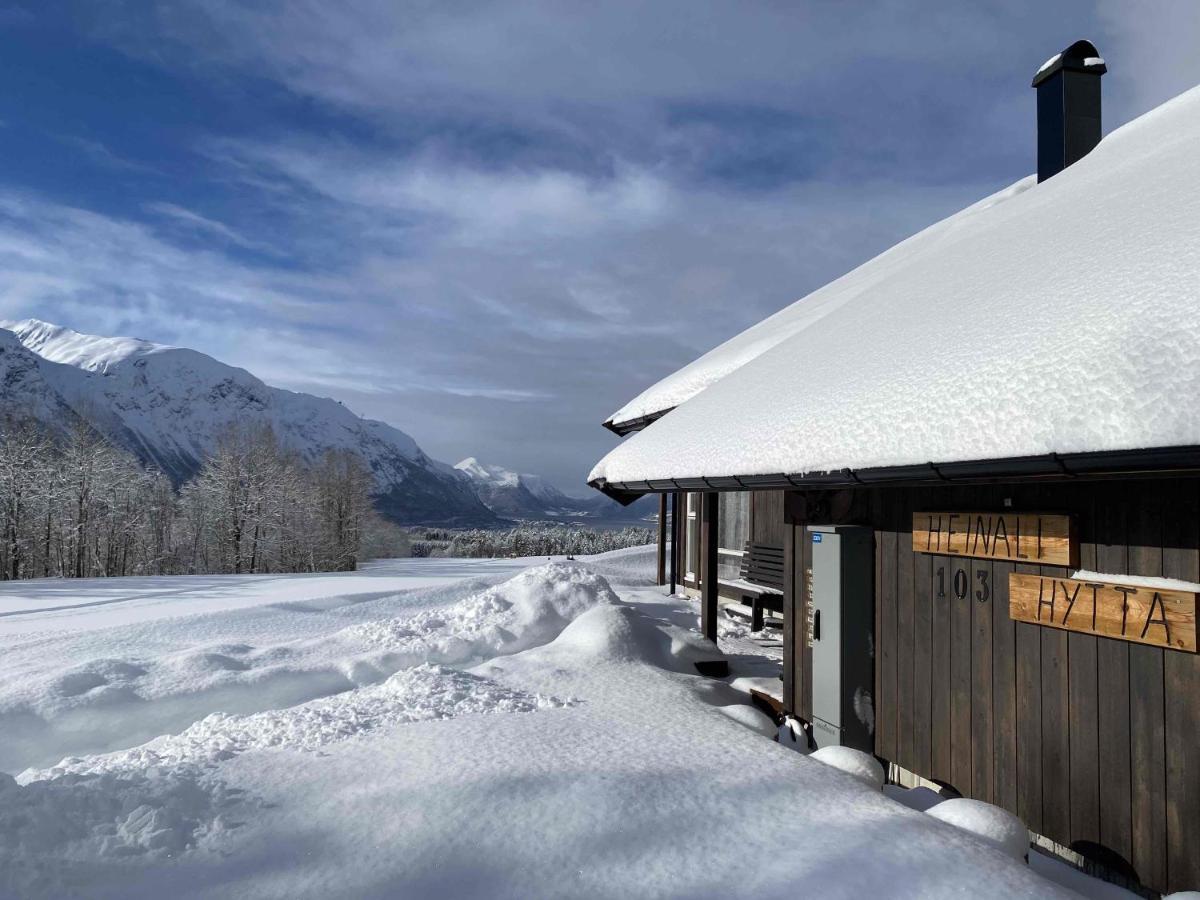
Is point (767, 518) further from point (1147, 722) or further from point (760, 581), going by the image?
point (1147, 722)

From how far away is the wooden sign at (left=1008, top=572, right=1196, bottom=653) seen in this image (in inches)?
110

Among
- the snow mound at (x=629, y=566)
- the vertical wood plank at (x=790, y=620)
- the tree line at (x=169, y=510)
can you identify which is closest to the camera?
the vertical wood plank at (x=790, y=620)

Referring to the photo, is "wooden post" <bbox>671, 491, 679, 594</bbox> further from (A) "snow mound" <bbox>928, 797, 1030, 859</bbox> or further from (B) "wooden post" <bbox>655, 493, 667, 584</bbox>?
(A) "snow mound" <bbox>928, 797, 1030, 859</bbox>

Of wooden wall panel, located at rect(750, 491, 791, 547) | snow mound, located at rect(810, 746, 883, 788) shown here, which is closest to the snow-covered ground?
snow mound, located at rect(810, 746, 883, 788)

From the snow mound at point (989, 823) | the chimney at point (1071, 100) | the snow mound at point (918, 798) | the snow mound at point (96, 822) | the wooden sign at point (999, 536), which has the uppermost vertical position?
the chimney at point (1071, 100)

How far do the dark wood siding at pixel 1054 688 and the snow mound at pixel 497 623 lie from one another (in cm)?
352

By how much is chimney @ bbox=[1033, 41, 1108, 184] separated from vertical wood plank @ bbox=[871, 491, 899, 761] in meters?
4.89

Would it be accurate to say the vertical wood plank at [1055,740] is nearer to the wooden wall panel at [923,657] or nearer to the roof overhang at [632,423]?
the wooden wall panel at [923,657]

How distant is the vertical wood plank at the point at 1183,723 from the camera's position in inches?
108

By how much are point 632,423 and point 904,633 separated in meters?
7.55

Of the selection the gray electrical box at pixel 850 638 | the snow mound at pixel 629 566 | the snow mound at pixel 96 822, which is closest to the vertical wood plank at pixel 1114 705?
the gray electrical box at pixel 850 638

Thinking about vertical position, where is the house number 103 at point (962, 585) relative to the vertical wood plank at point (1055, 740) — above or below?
above

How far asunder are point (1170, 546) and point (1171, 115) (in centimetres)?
502

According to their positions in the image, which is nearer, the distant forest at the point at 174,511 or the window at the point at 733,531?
the window at the point at 733,531
